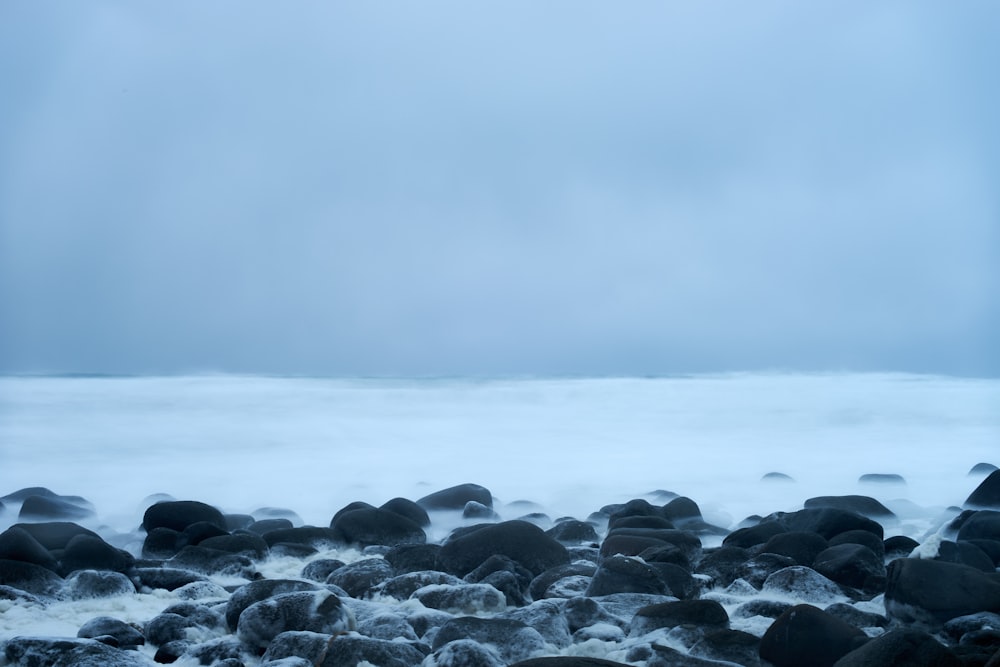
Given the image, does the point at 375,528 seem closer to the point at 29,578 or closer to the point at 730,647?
the point at 29,578

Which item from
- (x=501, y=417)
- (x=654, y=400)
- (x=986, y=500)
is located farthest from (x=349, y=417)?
(x=986, y=500)

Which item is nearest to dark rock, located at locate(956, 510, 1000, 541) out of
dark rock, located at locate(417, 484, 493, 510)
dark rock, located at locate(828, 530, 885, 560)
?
dark rock, located at locate(828, 530, 885, 560)

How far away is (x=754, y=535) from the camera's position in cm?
523

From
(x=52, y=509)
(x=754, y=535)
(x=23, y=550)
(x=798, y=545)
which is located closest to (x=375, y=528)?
(x=23, y=550)

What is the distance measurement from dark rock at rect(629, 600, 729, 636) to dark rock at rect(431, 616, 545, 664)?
412 millimetres

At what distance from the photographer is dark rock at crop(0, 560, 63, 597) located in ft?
13.4

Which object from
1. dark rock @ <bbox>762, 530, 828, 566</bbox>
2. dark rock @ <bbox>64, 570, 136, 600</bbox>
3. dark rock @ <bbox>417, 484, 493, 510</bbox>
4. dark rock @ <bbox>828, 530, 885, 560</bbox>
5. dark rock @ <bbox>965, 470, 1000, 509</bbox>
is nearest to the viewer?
dark rock @ <bbox>64, 570, 136, 600</bbox>

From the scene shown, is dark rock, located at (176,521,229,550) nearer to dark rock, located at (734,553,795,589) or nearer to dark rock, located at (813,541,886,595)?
dark rock, located at (734,553,795,589)

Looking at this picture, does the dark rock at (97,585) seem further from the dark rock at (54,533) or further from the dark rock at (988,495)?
the dark rock at (988,495)

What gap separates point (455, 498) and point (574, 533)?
160cm

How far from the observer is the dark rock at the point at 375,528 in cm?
559

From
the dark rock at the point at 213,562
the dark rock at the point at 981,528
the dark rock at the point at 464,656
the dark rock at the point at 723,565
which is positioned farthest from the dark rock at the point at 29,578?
the dark rock at the point at 981,528

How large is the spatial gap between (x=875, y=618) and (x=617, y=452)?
916 centimetres

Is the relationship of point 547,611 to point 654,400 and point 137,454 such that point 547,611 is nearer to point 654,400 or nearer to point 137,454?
point 137,454
